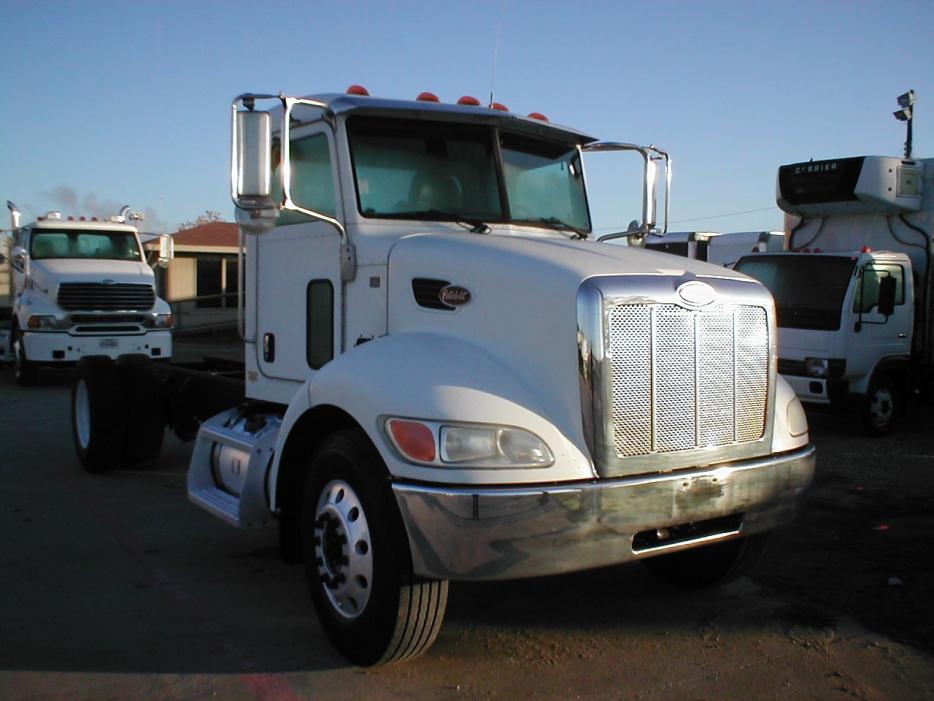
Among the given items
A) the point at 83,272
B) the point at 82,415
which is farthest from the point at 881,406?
the point at 83,272

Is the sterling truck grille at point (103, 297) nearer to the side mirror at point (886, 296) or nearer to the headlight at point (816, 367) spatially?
the headlight at point (816, 367)

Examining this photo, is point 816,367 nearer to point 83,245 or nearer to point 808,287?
point 808,287

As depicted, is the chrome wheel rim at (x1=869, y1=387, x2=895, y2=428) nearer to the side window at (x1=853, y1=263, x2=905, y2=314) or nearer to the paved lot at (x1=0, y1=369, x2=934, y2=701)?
the side window at (x1=853, y1=263, x2=905, y2=314)

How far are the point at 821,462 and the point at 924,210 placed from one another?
4.49 metres

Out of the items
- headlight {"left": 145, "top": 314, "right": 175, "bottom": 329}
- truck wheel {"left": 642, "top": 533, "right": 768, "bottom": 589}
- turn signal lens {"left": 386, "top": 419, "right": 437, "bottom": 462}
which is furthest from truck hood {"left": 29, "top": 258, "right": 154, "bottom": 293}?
turn signal lens {"left": 386, "top": 419, "right": 437, "bottom": 462}

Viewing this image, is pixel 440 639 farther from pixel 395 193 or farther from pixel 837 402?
pixel 837 402

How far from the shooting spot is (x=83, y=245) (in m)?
15.9

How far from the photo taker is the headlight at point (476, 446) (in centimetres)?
354

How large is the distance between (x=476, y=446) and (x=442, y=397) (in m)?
0.24

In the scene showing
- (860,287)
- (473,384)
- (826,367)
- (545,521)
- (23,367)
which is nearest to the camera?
(545,521)

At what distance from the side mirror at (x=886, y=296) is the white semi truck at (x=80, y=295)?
10.7 meters

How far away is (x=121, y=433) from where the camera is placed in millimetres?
7902

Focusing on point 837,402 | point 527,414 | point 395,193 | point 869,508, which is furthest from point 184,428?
point 837,402

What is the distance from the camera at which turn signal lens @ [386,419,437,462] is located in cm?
357
